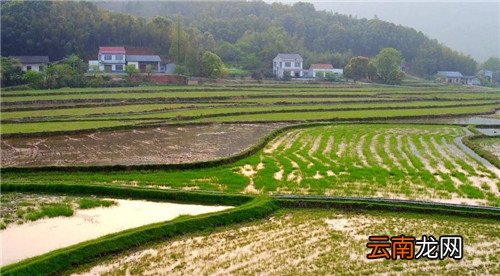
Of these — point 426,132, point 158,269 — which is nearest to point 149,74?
point 426,132

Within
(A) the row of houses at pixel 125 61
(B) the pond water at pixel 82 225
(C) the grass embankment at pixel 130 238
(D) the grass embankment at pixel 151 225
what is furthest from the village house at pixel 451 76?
(B) the pond water at pixel 82 225

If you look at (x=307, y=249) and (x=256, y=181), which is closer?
(x=307, y=249)

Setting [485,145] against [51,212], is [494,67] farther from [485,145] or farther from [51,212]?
[51,212]

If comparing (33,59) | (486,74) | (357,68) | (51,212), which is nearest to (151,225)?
(51,212)

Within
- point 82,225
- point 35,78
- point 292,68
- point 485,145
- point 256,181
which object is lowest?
point 82,225

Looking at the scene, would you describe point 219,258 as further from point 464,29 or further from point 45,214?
point 464,29
